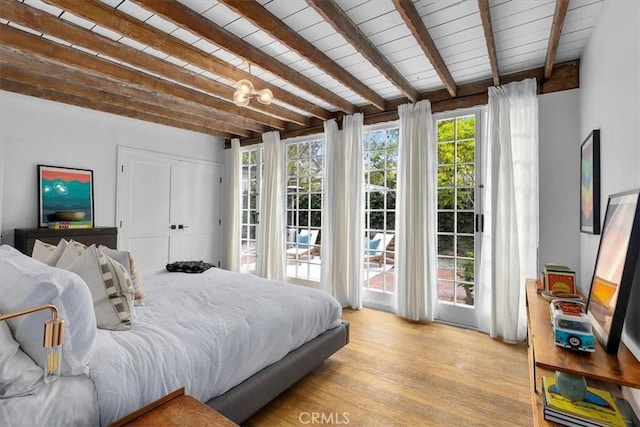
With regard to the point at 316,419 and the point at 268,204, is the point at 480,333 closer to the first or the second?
the point at 316,419

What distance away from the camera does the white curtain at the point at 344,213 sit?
152 inches

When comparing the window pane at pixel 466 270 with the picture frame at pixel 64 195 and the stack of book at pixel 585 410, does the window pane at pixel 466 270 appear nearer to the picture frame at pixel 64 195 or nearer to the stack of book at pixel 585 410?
the stack of book at pixel 585 410

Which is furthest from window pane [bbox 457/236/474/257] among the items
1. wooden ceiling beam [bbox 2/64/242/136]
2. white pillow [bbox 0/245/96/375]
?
wooden ceiling beam [bbox 2/64/242/136]

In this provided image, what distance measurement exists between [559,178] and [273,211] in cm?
342

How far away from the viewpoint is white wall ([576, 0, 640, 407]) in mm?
1327

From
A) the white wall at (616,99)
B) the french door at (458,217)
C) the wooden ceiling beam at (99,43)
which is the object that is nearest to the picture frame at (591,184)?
the white wall at (616,99)

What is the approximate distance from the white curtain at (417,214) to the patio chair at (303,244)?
4.57 feet

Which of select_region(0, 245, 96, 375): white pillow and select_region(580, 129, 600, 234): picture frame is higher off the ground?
select_region(580, 129, 600, 234): picture frame

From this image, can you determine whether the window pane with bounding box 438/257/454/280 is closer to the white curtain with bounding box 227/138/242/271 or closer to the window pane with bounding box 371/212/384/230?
the window pane with bounding box 371/212/384/230

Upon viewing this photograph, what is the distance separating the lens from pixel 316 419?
1826 mm

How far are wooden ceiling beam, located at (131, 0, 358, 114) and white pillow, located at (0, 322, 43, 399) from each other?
1.80 m

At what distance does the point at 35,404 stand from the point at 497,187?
3447 millimetres

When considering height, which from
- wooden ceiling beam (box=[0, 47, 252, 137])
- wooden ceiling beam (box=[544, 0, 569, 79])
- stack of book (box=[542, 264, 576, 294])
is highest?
wooden ceiling beam (box=[0, 47, 252, 137])

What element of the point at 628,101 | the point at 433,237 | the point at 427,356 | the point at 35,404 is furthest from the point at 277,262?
the point at 628,101
